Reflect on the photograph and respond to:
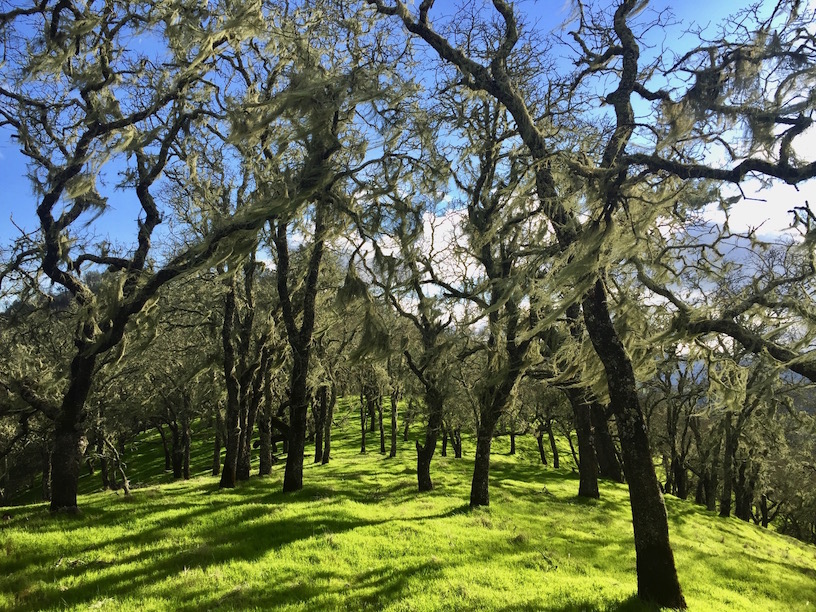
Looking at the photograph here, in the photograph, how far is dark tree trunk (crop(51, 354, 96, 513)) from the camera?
10516 millimetres

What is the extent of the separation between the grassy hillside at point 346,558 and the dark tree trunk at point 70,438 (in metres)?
0.58

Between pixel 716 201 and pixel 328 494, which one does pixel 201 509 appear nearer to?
pixel 328 494

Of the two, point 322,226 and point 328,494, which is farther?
point 328,494

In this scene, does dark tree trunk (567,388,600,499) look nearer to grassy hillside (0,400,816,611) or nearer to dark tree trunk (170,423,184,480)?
grassy hillside (0,400,816,611)

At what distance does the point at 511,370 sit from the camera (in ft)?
44.5

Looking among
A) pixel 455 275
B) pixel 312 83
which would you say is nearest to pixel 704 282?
pixel 455 275

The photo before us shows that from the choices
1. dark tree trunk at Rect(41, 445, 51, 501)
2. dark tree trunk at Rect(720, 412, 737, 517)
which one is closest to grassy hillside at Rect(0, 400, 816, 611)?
dark tree trunk at Rect(720, 412, 737, 517)

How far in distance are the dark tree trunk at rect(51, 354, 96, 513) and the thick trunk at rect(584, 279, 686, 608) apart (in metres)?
11.4

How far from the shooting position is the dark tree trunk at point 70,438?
1052 centimetres

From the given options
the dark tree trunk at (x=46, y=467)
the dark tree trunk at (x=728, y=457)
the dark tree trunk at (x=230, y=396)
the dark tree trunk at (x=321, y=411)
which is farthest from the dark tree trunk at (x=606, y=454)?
the dark tree trunk at (x=46, y=467)

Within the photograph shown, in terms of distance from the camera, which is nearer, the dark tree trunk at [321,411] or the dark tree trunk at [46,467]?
the dark tree trunk at [46,467]

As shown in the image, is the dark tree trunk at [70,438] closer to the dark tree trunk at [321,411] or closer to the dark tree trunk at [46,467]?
A: the dark tree trunk at [321,411]

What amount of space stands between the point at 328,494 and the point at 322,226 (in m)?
9.25

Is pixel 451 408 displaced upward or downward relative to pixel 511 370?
downward
